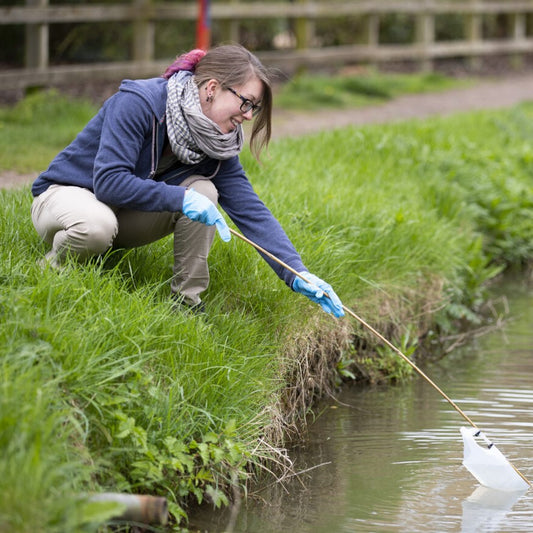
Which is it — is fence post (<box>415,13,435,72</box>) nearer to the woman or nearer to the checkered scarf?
the woman

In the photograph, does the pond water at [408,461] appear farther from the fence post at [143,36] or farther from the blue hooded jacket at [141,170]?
the fence post at [143,36]

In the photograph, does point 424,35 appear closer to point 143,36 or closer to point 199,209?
point 143,36

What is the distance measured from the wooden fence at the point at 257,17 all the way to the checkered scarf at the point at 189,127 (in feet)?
16.7

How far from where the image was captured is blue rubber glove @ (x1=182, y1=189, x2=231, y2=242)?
3.46 metres

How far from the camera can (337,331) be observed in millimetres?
4320

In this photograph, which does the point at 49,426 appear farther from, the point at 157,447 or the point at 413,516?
the point at 413,516

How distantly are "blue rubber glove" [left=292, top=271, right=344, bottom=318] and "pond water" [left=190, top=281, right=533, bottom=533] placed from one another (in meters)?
0.61

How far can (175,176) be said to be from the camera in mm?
3809

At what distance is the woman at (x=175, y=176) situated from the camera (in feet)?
11.5

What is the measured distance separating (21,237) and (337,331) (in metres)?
1.40

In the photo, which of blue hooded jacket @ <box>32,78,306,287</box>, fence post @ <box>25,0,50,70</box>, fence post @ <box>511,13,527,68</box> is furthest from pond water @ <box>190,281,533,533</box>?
fence post @ <box>511,13,527,68</box>

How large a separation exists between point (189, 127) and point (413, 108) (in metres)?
7.44

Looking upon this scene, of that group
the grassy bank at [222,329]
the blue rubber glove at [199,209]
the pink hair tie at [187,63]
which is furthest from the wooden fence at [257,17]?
the blue rubber glove at [199,209]

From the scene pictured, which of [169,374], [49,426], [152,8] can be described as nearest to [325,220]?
[169,374]
